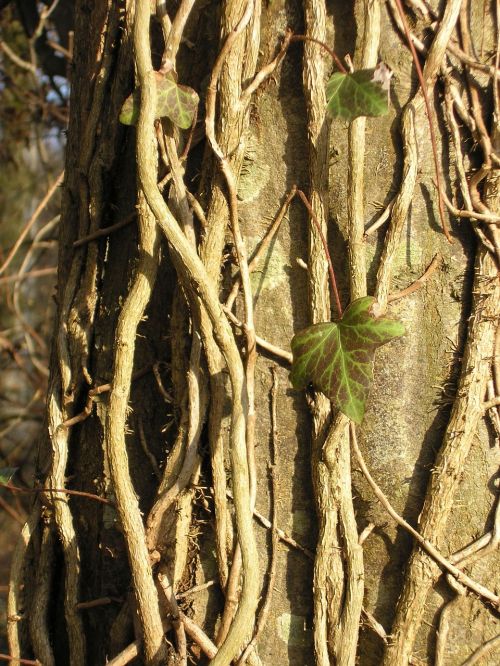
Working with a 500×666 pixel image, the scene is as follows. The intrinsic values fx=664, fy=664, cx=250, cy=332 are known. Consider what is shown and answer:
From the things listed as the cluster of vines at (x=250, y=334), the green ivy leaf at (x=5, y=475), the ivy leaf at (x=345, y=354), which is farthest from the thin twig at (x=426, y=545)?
the green ivy leaf at (x=5, y=475)

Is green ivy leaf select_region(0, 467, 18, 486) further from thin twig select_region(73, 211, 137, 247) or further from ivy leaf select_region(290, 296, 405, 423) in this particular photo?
ivy leaf select_region(290, 296, 405, 423)

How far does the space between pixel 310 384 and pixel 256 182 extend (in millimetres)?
311

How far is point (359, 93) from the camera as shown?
868 millimetres

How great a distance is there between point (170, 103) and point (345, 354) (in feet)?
1.41

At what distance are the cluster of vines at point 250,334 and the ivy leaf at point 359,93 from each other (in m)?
0.07

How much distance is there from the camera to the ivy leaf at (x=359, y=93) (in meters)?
0.85

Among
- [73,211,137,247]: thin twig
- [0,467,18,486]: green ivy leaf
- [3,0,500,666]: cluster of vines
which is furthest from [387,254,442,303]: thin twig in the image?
[0,467,18,486]: green ivy leaf

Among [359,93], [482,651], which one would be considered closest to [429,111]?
[359,93]

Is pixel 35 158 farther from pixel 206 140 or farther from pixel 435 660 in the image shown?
pixel 435 660

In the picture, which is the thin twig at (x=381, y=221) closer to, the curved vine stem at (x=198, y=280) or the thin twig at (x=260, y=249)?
the thin twig at (x=260, y=249)

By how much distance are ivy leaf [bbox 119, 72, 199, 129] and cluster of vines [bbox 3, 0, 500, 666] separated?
20 millimetres

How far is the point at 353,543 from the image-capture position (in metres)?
0.93

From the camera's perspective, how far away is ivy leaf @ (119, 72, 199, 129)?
3.07 ft

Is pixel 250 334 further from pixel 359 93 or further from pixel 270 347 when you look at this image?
pixel 359 93
